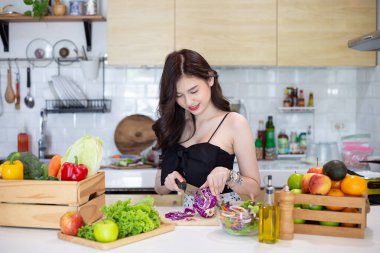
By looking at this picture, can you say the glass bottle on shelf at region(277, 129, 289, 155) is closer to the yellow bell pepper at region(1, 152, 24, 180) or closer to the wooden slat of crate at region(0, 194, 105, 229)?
the wooden slat of crate at region(0, 194, 105, 229)

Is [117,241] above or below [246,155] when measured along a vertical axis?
below

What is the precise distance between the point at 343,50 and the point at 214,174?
2.52 metres

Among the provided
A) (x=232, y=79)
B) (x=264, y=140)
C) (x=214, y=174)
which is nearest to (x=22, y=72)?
(x=232, y=79)

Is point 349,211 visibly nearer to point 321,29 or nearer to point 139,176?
point 139,176

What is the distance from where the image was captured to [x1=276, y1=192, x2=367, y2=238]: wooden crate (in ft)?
6.28

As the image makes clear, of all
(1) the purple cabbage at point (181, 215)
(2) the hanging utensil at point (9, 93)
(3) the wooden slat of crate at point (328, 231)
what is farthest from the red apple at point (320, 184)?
(2) the hanging utensil at point (9, 93)

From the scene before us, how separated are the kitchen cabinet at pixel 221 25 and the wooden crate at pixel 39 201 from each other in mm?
2340

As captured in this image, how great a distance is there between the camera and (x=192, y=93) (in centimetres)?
251

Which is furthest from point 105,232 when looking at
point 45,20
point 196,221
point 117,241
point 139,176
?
point 45,20

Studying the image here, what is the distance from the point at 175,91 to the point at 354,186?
39.7 inches

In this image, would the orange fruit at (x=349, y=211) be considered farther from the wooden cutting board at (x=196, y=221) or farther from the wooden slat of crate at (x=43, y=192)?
the wooden slat of crate at (x=43, y=192)

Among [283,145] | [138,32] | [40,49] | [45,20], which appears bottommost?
[283,145]

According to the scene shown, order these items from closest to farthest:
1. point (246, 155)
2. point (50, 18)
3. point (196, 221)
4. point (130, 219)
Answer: point (130, 219) < point (196, 221) < point (246, 155) < point (50, 18)

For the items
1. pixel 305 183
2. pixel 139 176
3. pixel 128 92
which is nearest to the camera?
pixel 305 183
